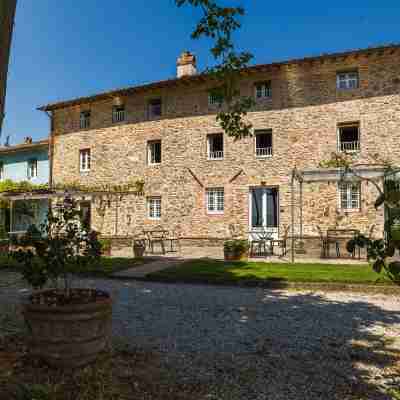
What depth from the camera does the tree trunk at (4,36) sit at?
7.14 ft

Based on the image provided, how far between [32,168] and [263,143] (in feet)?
45.7

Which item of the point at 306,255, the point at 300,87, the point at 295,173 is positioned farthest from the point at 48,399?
the point at 300,87

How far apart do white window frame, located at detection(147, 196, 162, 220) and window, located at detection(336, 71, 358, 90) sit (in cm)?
906

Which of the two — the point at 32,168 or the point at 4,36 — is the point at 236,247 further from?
the point at 32,168

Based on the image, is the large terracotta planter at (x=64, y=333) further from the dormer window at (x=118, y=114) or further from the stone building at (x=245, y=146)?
the dormer window at (x=118, y=114)

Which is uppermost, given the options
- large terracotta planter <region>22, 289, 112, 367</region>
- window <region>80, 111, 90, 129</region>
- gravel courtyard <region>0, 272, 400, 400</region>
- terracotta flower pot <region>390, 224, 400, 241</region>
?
window <region>80, 111, 90, 129</region>

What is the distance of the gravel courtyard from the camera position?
3.07m

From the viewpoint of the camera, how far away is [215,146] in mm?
17234

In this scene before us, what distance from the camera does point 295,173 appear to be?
11070 millimetres

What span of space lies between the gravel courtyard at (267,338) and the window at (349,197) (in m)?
8.61

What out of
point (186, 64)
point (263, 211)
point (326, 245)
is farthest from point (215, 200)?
point (186, 64)

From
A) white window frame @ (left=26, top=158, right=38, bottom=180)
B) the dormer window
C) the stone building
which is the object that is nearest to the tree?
the stone building

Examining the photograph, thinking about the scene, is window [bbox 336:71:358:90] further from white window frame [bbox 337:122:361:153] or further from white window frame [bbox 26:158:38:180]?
white window frame [bbox 26:158:38:180]

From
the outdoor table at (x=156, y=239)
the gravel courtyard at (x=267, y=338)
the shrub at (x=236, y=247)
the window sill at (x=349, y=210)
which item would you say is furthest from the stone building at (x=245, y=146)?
the gravel courtyard at (x=267, y=338)
